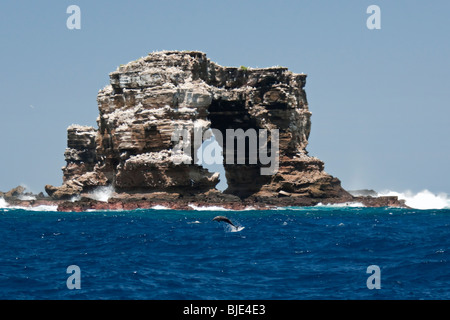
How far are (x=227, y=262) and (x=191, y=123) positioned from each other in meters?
51.5

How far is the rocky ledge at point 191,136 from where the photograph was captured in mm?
78438

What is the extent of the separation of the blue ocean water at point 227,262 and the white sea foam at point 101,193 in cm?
4393

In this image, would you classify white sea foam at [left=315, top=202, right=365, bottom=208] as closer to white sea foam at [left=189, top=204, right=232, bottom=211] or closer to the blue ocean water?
white sea foam at [left=189, top=204, right=232, bottom=211]

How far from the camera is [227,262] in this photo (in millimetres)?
28203

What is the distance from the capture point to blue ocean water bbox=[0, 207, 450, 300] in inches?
874

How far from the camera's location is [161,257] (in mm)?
30000

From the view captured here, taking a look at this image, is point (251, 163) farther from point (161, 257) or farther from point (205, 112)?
point (161, 257)

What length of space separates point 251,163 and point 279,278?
69708 millimetres

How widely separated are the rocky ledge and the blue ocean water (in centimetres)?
3470

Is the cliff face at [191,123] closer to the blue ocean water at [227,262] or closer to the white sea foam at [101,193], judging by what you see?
the white sea foam at [101,193]

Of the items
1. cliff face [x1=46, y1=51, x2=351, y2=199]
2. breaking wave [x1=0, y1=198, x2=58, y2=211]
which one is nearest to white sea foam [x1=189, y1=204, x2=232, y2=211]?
cliff face [x1=46, y1=51, x2=351, y2=199]

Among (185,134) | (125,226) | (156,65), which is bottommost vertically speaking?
(125,226)
